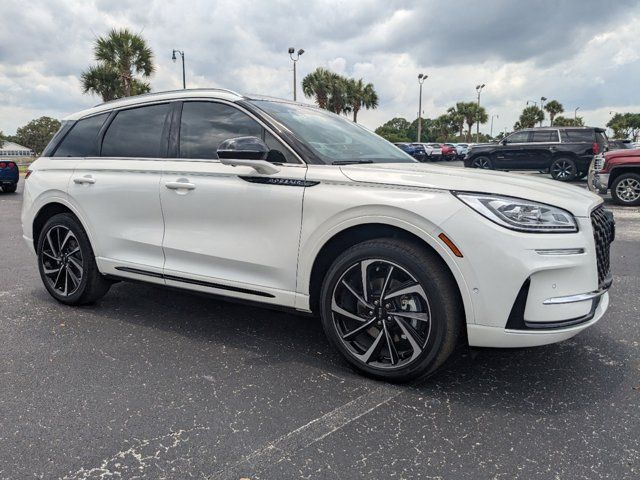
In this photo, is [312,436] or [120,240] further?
[120,240]

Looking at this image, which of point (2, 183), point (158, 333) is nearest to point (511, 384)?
point (158, 333)

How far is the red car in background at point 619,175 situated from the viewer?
10805 mm

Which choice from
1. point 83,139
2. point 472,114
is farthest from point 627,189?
point 472,114

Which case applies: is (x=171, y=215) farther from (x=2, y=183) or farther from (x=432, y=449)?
(x=2, y=183)

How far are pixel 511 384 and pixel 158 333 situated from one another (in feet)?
7.84

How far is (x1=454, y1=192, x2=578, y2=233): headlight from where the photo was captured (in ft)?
8.26

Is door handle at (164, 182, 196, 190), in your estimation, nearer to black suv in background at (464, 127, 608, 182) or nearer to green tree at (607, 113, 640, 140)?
black suv in background at (464, 127, 608, 182)

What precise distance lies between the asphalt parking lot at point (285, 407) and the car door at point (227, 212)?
0.49 m

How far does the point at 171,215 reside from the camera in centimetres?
359

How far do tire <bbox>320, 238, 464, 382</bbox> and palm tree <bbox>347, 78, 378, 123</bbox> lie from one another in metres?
45.3

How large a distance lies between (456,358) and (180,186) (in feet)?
6.96

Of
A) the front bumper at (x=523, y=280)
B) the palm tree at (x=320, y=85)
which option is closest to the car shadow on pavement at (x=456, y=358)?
the front bumper at (x=523, y=280)

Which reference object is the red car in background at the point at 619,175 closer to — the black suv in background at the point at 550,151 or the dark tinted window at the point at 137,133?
the black suv in background at the point at 550,151

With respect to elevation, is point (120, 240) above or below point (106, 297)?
above
